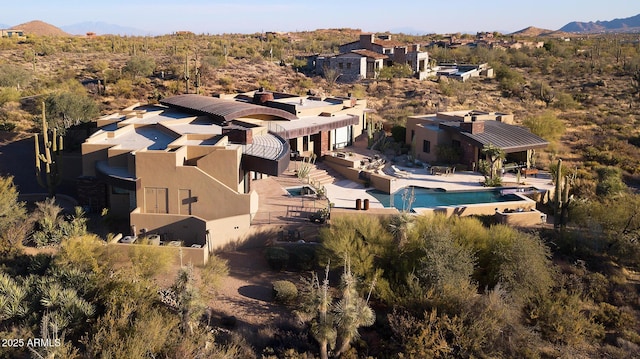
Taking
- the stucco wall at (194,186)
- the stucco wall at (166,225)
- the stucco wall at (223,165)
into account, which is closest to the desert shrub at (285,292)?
the stucco wall at (194,186)

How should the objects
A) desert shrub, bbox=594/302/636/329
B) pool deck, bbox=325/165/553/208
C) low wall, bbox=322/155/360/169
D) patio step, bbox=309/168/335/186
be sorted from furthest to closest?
low wall, bbox=322/155/360/169, patio step, bbox=309/168/335/186, pool deck, bbox=325/165/553/208, desert shrub, bbox=594/302/636/329

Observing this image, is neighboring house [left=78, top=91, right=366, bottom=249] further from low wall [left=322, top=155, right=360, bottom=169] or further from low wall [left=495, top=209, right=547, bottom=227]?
low wall [left=495, top=209, right=547, bottom=227]

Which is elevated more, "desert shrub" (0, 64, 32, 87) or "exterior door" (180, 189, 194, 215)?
"desert shrub" (0, 64, 32, 87)

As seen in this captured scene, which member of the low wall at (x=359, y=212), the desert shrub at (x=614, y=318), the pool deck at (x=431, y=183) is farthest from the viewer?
the pool deck at (x=431, y=183)

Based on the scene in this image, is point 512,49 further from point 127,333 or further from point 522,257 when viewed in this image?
point 127,333

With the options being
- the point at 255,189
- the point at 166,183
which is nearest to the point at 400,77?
the point at 255,189

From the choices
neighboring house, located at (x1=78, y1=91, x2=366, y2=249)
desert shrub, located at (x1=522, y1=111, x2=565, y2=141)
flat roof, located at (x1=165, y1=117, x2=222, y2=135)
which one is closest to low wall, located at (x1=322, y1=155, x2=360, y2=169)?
neighboring house, located at (x1=78, y1=91, x2=366, y2=249)

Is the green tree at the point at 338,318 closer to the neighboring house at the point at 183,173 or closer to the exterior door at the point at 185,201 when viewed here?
the neighboring house at the point at 183,173
